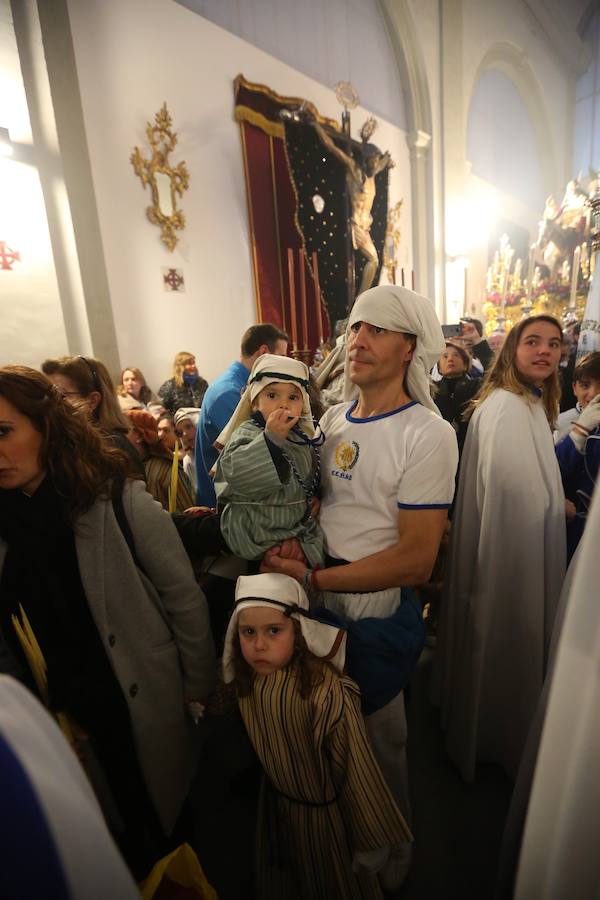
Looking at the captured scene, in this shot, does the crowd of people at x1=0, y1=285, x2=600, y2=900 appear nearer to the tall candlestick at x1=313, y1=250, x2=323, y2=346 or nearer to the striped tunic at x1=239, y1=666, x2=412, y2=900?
the striped tunic at x1=239, y1=666, x2=412, y2=900

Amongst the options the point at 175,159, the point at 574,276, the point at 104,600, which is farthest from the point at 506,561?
the point at 574,276

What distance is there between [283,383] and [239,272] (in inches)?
196

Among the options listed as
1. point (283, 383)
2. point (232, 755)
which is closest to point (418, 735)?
point (232, 755)

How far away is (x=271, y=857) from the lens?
139 centimetres

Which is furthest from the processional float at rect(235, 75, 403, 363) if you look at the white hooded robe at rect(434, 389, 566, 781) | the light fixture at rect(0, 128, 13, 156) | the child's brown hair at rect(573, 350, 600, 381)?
the white hooded robe at rect(434, 389, 566, 781)

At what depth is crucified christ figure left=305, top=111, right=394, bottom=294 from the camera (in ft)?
22.9

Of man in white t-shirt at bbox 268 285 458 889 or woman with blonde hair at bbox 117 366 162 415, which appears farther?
woman with blonde hair at bbox 117 366 162 415

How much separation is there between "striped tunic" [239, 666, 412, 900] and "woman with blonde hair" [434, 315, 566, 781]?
2.68 feet

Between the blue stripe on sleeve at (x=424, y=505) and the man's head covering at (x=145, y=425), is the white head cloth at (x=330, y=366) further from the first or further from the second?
the blue stripe on sleeve at (x=424, y=505)

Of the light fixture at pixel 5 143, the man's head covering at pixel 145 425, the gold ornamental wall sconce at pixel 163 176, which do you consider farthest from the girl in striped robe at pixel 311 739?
the gold ornamental wall sconce at pixel 163 176

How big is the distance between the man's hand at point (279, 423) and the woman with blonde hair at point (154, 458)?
3.03 feet

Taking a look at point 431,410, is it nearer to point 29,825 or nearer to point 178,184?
point 29,825

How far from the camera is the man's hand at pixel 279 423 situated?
1.37 m

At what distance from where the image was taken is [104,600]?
1.22 m
